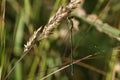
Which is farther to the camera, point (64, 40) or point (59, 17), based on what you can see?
point (64, 40)

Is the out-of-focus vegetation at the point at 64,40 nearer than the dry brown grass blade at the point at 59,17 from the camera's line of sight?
No

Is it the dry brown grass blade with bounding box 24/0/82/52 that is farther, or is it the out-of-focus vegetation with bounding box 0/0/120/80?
the out-of-focus vegetation with bounding box 0/0/120/80

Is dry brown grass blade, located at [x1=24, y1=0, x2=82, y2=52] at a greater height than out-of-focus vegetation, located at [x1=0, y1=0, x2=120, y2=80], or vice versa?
dry brown grass blade, located at [x1=24, y1=0, x2=82, y2=52]

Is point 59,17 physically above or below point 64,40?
above

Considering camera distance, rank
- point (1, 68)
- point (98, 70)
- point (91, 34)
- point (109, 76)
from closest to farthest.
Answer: point (1, 68) < point (109, 76) < point (98, 70) < point (91, 34)

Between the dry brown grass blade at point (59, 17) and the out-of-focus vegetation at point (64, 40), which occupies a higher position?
the dry brown grass blade at point (59, 17)

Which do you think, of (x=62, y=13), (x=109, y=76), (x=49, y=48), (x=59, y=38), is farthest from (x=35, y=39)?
(x=59, y=38)

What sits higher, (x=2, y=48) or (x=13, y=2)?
(x=13, y=2)

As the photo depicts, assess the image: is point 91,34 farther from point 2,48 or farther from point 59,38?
point 2,48
